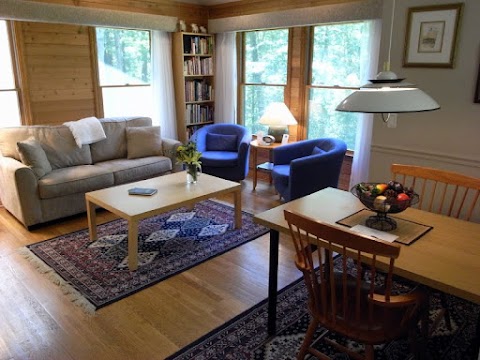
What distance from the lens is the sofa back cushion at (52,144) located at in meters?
3.99

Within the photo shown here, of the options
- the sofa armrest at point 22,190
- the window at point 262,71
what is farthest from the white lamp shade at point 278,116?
the sofa armrest at point 22,190

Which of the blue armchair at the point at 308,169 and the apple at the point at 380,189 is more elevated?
the apple at the point at 380,189

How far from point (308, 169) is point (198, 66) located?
2.66 m

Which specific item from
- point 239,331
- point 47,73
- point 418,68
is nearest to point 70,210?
point 47,73

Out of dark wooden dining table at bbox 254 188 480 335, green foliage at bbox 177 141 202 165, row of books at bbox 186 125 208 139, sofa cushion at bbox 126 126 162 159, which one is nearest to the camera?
dark wooden dining table at bbox 254 188 480 335

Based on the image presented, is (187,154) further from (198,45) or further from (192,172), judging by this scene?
(198,45)

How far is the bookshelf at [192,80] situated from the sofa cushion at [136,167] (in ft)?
3.65

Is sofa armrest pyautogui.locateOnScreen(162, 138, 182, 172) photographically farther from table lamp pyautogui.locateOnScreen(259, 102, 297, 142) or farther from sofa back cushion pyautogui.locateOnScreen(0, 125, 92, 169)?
table lamp pyautogui.locateOnScreen(259, 102, 297, 142)

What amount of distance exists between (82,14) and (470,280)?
4.48m

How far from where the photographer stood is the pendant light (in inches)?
59.9

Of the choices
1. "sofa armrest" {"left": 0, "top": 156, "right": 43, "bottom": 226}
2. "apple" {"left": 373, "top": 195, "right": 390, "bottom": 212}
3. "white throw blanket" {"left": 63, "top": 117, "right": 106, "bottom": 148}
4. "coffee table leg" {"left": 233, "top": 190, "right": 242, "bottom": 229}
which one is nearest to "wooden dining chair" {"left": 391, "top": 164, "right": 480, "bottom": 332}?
"apple" {"left": 373, "top": 195, "right": 390, "bottom": 212}

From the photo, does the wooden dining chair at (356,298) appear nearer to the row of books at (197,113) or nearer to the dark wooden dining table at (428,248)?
the dark wooden dining table at (428,248)

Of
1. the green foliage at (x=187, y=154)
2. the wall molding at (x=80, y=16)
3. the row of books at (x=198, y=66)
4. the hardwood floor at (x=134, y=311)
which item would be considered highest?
the wall molding at (x=80, y=16)

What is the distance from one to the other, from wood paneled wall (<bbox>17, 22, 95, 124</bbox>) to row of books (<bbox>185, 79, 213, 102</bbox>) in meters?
1.31
